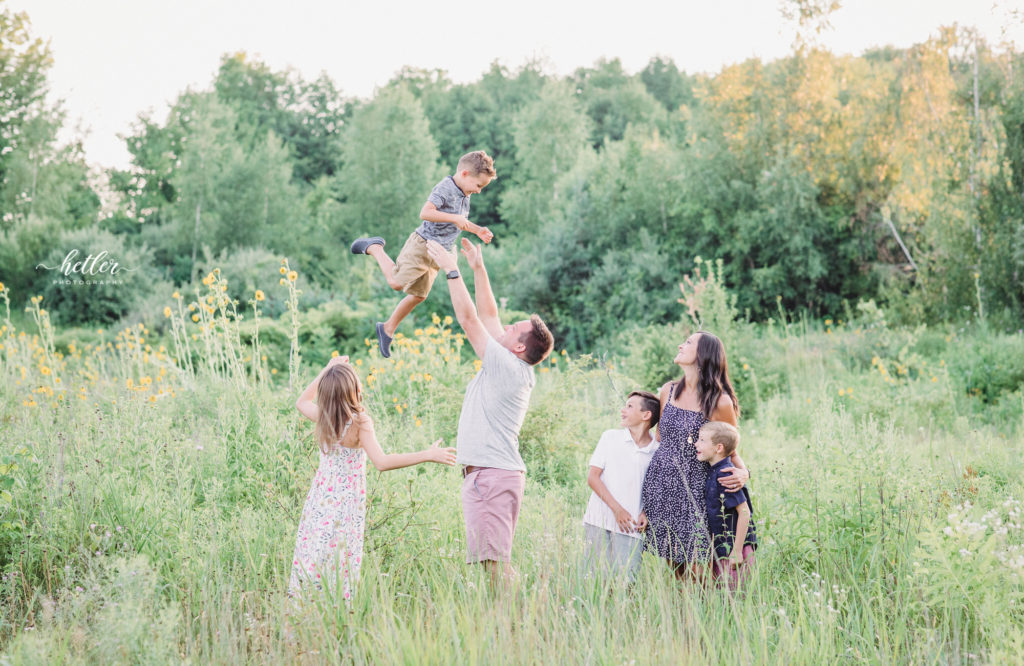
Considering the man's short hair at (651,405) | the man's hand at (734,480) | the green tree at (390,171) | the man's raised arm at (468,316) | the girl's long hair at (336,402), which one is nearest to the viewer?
the girl's long hair at (336,402)

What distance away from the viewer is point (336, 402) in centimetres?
371

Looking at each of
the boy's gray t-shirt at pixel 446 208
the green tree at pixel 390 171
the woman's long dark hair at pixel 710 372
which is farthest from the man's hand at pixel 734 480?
the green tree at pixel 390 171

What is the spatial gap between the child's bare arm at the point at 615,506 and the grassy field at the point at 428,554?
8.2 inches

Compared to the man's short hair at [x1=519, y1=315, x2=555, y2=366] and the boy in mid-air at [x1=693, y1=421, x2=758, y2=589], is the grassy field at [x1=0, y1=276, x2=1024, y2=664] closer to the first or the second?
the boy in mid-air at [x1=693, y1=421, x2=758, y2=589]

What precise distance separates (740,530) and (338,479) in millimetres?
2006

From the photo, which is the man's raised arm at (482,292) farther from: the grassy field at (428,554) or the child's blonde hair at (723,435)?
the child's blonde hair at (723,435)

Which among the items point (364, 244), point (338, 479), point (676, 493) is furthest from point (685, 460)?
point (364, 244)

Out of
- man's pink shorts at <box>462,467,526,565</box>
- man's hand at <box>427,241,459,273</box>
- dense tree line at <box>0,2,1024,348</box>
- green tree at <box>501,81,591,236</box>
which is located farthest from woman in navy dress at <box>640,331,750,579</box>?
green tree at <box>501,81,591,236</box>

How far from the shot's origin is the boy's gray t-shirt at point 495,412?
389 centimetres

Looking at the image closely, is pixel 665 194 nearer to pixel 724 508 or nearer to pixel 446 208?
pixel 446 208

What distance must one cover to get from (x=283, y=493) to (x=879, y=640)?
3238mm

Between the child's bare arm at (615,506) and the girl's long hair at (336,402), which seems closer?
the girl's long hair at (336,402)

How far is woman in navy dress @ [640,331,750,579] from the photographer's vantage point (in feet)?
13.6

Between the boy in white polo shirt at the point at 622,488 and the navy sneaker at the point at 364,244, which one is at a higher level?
the navy sneaker at the point at 364,244
